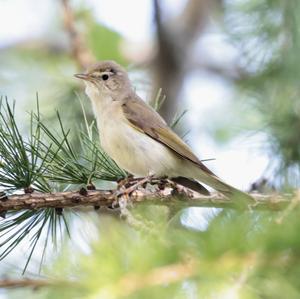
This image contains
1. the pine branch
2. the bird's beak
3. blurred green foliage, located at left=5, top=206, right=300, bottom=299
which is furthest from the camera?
the bird's beak

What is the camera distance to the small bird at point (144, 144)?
356 cm

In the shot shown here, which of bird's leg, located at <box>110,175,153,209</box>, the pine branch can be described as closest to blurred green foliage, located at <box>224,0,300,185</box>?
the pine branch

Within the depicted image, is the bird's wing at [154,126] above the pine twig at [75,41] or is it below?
below

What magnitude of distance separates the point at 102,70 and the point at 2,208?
2.11m

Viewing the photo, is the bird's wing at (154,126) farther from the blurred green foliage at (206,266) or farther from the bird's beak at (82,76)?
the blurred green foliage at (206,266)

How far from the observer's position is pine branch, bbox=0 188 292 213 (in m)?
2.38

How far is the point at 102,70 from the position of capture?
4348 mm

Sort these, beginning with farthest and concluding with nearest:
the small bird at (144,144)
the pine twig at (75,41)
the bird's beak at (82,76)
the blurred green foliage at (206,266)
→ the bird's beak at (82,76) → the pine twig at (75,41) → the small bird at (144,144) → the blurred green foliage at (206,266)

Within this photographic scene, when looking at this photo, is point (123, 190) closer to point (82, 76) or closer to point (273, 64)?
point (273, 64)

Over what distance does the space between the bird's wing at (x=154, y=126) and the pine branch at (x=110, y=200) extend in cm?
94

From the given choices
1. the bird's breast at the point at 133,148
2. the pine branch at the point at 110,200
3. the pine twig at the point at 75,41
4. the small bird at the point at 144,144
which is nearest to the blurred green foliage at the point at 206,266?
the pine branch at the point at 110,200

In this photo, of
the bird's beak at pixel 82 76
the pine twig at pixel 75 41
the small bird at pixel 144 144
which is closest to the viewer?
the small bird at pixel 144 144

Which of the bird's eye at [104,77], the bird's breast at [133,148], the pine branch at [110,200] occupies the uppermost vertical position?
the bird's eye at [104,77]

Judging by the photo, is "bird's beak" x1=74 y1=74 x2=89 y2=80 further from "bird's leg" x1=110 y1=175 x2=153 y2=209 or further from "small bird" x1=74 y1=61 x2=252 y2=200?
"bird's leg" x1=110 y1=175 x2=153 y2=209
